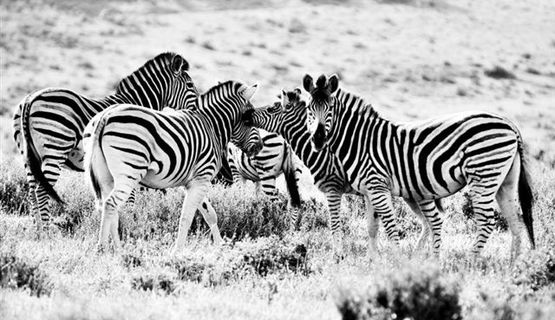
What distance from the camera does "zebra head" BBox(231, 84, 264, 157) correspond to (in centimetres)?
1013

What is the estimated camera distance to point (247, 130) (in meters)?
10.3

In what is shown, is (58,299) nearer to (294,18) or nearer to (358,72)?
(358,72)

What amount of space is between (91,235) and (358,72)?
1080 inches

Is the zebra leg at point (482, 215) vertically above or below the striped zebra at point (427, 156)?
below

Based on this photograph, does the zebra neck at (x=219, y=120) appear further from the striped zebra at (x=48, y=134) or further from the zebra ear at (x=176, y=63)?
the zebra ear at (x=176, y=63)

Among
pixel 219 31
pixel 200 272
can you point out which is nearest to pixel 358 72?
pixel 219 31

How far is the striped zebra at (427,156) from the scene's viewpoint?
856 centimetres

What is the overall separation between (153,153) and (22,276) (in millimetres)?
2201

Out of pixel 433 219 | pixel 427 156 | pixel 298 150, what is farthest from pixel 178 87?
pixel 433 219

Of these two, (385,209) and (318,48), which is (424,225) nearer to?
(385,209)

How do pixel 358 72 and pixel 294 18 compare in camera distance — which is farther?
pixel 294 18

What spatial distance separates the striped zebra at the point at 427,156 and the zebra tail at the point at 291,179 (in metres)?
1.81

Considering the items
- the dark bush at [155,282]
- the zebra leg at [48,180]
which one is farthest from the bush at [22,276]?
the zebra leg at [48,180]

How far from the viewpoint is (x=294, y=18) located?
153 feet
